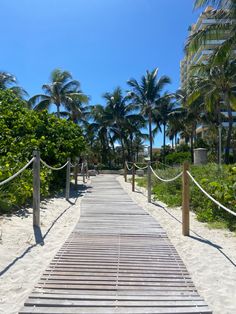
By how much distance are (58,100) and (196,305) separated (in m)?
34.8

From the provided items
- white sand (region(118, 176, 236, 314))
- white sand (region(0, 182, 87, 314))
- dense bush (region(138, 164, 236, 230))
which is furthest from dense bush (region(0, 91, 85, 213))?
dense bush (region(138, 164, 236, 230))

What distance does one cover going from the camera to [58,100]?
3688 centimetres

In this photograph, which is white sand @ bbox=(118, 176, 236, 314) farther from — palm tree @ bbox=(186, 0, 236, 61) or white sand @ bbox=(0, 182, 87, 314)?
palm tree @ bbox=(186, 0, 236, 61)

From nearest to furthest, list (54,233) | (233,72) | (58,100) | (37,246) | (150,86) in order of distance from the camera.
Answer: (37,246) < (54,233) < (233,72) < (58,100) < (150,86)

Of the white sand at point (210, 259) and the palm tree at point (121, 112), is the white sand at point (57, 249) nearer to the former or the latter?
the white sand at point (210, 259)

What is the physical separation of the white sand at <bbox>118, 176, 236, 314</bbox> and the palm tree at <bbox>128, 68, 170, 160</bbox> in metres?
33.0

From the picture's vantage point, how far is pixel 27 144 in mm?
12531

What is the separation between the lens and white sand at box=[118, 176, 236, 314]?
390 centimetres

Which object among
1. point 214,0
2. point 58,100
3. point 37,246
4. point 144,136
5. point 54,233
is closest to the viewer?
point 37,246

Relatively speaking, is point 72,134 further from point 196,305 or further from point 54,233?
point 196,305

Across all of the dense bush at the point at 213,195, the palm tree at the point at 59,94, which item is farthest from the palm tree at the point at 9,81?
the dense bush at the point at 213,195

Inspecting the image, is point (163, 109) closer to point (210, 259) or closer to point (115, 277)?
point (210, 259)

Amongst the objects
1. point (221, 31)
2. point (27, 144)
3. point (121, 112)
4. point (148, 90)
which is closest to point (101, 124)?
point (121, 112)

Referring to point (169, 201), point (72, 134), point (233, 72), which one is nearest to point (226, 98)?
point (233, 72)
